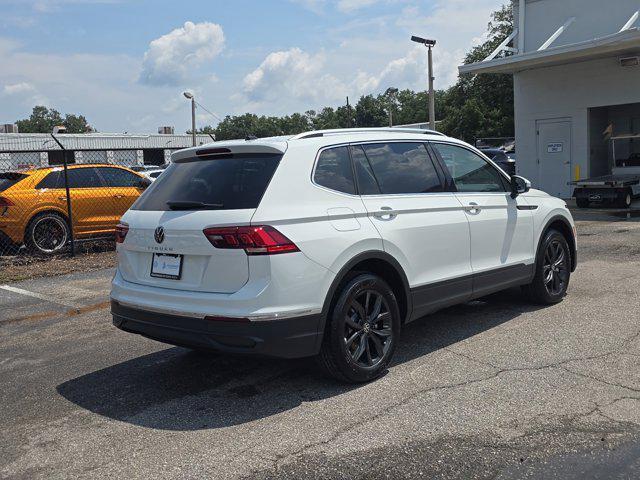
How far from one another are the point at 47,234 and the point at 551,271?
Answer: 8.62 metres

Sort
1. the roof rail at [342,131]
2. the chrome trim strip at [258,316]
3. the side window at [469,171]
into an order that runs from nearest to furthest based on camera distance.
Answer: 1. the chrome trim strip at [258,316]
2. the roof rail at [342,131]
3. the side window at [469,171]

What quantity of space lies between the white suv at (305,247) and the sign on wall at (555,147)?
1635 centimetres

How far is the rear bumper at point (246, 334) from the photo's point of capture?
409 centimetres

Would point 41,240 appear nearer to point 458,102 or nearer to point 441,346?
point 441,346

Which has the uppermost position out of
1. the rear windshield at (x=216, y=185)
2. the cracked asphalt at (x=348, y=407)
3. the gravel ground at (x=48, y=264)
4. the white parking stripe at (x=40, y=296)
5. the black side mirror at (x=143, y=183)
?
the black side mirror at (x=143, y=183)

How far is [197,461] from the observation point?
3598 millimetres

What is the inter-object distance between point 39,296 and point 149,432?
5.15 m

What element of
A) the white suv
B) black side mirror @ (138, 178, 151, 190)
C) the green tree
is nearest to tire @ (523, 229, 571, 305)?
the white suv

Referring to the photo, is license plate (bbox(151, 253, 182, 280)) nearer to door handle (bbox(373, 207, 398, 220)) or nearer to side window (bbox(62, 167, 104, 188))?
door handle (bbox(373, 207, 398, 220))

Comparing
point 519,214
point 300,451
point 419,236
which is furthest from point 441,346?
point 300,451

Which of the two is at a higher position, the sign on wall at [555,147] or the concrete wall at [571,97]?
the concrete wall at [571,97]

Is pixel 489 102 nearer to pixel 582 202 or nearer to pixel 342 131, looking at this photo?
pixel 582 202

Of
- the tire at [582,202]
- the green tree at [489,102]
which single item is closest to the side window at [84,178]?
the tire at [582,202]

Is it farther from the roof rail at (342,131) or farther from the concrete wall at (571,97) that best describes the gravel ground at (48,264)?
the concrete wall at (571,97)
